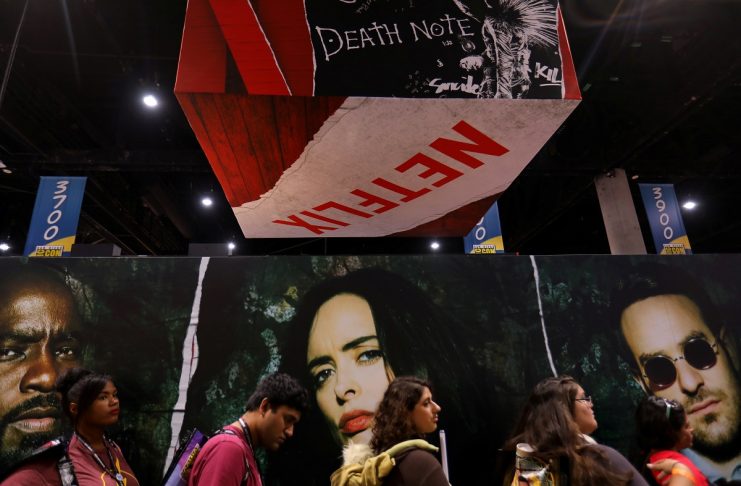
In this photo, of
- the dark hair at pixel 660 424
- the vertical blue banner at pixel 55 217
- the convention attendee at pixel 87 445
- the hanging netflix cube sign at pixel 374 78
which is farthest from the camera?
the vertical blue banner at pixel 55 217

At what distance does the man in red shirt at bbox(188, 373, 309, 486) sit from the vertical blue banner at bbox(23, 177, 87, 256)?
583 cm

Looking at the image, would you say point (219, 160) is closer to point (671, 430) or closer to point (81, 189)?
point (671, 430)

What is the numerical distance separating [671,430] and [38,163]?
29.8 feet

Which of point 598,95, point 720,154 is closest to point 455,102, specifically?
point 598,95

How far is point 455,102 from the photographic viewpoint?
2537 millimetres

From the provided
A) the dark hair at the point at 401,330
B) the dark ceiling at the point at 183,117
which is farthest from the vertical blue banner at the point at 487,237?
the dark hair at the point at 401,330

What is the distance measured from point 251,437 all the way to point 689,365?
3.31 metres

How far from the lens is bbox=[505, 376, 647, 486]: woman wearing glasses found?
1.81 m

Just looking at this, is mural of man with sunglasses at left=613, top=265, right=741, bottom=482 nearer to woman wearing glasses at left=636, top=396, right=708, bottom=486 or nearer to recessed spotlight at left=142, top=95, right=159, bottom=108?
woman wearing glasses at left=636, top=396, right=708, bottom=486

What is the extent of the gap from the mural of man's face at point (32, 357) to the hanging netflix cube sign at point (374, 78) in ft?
5.38

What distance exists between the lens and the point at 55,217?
690 cm

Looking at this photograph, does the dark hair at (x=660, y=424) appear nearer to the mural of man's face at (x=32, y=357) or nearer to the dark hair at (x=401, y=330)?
the dark hair at (x=401, y=330)

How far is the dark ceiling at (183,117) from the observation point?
5758mm

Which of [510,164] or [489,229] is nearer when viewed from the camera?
[510,164]
